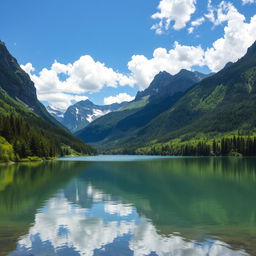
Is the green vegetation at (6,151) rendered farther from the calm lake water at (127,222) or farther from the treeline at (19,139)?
the calm lake water at (127,222)

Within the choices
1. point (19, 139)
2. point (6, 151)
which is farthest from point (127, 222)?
point (19, 139)

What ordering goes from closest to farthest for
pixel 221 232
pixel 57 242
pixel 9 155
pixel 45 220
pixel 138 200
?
pixel 57 242 → pixel 221 232 → pixel 45 220 → pixel 138 200 → pixel 9 155

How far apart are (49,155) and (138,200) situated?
157 meters

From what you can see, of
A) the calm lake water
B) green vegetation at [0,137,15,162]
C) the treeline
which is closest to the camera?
the calm lake water

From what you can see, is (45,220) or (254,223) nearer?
(254,223)

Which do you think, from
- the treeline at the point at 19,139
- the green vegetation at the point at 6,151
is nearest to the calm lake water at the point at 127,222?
the green vegetation at the point at 6,151

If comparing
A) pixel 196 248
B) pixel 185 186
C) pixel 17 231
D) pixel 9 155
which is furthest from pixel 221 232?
pixel 9 155

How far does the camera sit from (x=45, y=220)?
34406 mm

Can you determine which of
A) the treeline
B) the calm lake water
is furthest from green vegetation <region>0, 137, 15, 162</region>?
the calm lake water

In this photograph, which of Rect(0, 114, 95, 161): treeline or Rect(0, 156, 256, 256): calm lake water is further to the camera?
Rect(0, 114, 95, 161): treeline

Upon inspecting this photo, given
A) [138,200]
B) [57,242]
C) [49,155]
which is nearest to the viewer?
[57,242]

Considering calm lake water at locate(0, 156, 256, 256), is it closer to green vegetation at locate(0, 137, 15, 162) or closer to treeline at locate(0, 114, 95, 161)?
green vegetation at locate(0, 137, 15, 162)

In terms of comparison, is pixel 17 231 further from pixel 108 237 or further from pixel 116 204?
pixel 116 204

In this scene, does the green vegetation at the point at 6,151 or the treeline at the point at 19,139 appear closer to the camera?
the green vegetation at the point at 6,151
